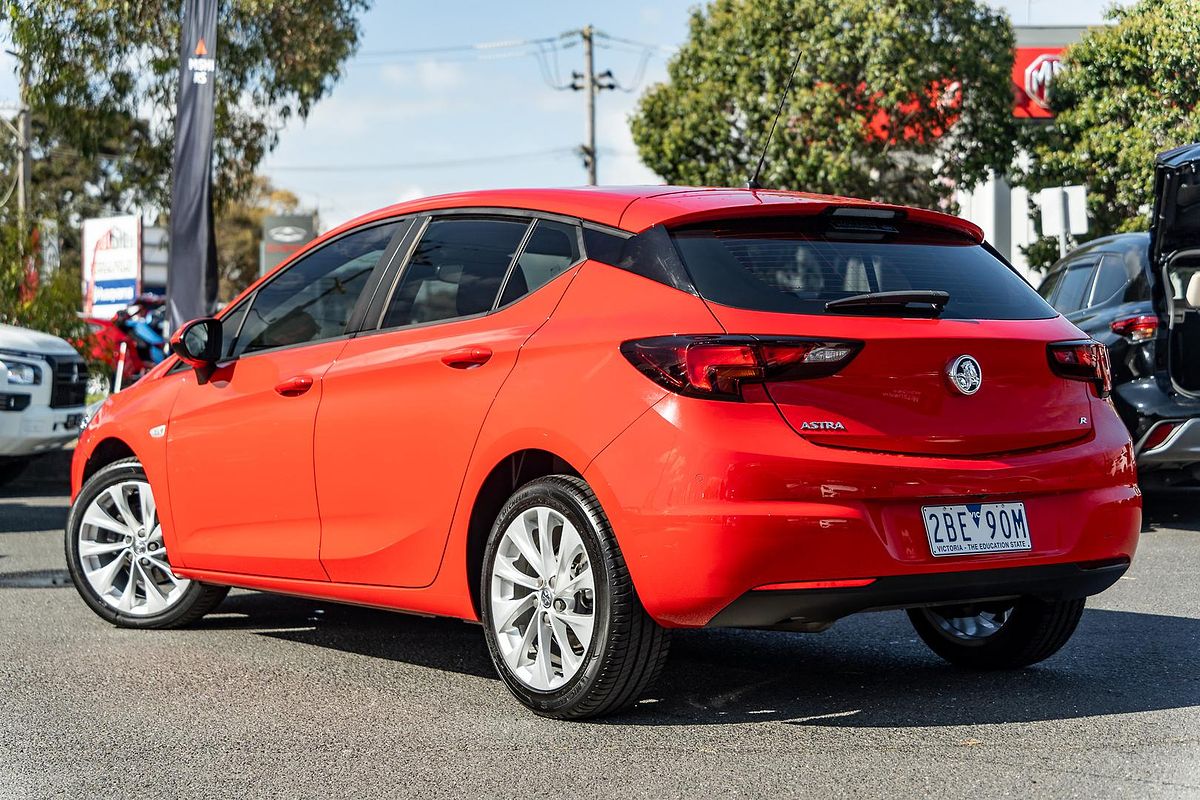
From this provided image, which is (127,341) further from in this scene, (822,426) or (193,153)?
(822,426)

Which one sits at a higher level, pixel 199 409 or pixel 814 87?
pixel 814 87

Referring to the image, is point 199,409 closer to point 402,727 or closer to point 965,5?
point 402,727

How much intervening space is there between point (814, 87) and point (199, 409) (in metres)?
27.1

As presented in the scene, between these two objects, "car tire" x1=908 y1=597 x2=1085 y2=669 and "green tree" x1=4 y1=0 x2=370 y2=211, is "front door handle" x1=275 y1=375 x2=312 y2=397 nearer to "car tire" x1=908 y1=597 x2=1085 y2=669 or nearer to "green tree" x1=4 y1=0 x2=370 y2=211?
"car tire" x1=908 y1=597 x2=1085 y2=669

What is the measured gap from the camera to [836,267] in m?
4.84

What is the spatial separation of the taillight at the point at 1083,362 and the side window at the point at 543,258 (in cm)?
153

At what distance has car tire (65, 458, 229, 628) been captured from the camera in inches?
264

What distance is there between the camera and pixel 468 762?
176 inches

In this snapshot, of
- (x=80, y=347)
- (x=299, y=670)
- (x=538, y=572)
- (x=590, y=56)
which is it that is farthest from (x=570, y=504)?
(x=590, y=56)

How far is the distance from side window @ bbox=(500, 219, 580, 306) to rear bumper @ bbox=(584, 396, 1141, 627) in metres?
0.78

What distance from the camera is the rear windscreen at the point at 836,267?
466cm

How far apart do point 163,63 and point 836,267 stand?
19.8m

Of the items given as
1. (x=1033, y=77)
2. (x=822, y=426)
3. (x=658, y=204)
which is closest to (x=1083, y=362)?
(x=822, y=426)

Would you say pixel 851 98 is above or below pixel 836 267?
above
